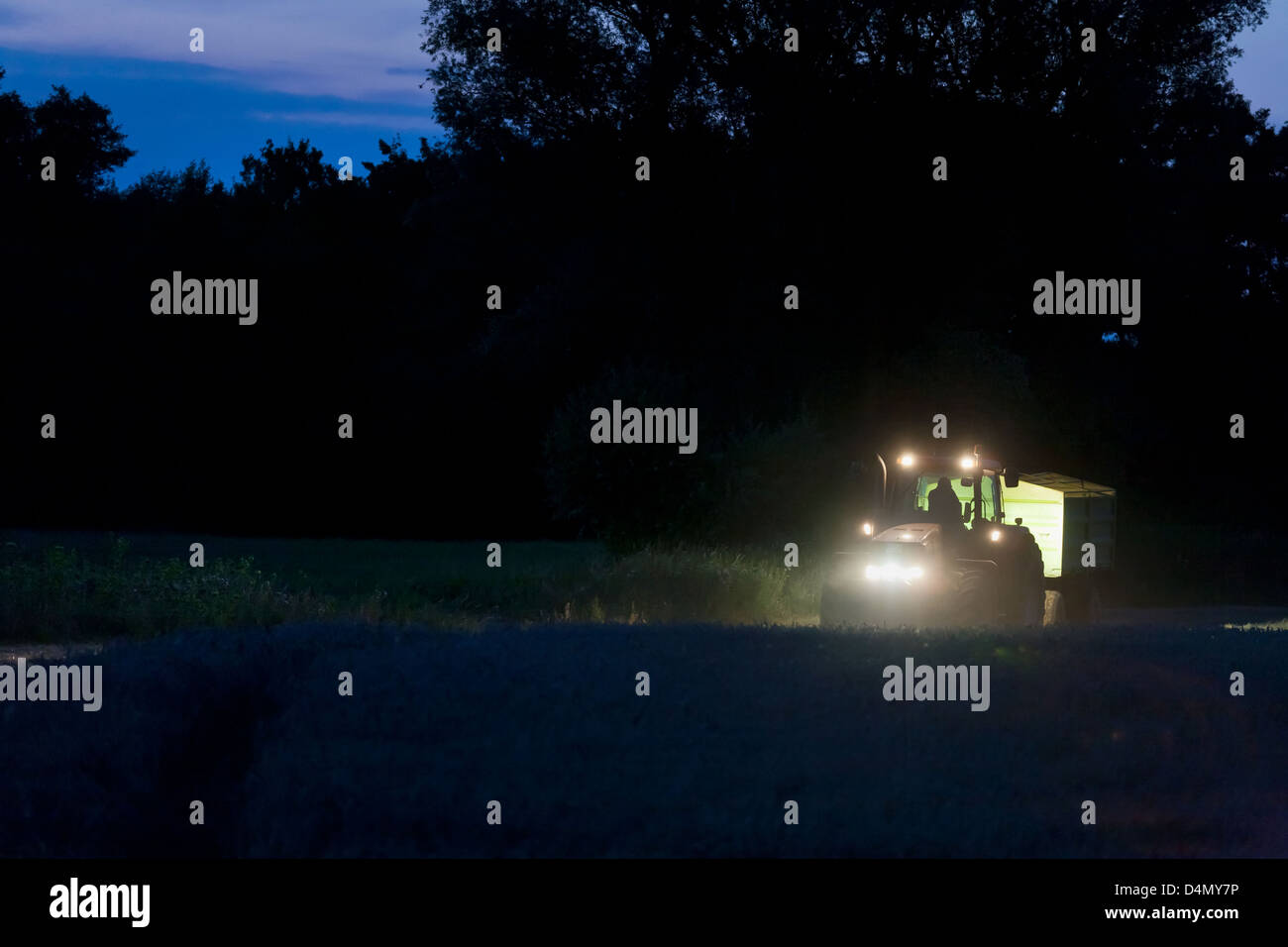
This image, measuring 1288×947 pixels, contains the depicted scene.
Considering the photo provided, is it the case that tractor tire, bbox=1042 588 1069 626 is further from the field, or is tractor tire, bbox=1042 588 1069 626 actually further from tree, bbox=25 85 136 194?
tree, bbox=25 85 136 194

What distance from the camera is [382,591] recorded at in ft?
72.2

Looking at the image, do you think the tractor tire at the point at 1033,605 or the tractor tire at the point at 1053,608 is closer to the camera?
the tractor tire at the point at 1033,605

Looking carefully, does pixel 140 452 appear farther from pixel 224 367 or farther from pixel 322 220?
pixel 322 220

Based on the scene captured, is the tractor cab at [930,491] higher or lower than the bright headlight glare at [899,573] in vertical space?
higher

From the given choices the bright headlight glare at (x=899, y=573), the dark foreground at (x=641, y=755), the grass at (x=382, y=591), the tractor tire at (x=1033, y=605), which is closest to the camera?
the dark foreground at (x=641, y=755)

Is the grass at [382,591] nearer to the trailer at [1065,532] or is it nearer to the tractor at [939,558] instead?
the tractor at [939,558]

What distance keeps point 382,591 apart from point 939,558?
1087 cm

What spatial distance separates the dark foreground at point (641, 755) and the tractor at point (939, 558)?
4398mm

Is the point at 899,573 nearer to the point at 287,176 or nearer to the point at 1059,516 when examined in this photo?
the point at 1059,516

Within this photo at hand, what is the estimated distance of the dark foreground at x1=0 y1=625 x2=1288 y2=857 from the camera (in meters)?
6.20

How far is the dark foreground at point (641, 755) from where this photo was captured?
620 centimetres

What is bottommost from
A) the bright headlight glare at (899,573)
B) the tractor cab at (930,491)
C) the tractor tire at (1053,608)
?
the tractor tire at (1053,608)

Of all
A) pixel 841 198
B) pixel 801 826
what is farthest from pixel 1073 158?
A: pixel 801 826

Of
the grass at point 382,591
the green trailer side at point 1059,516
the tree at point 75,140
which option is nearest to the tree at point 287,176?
the tree at point 75,140
